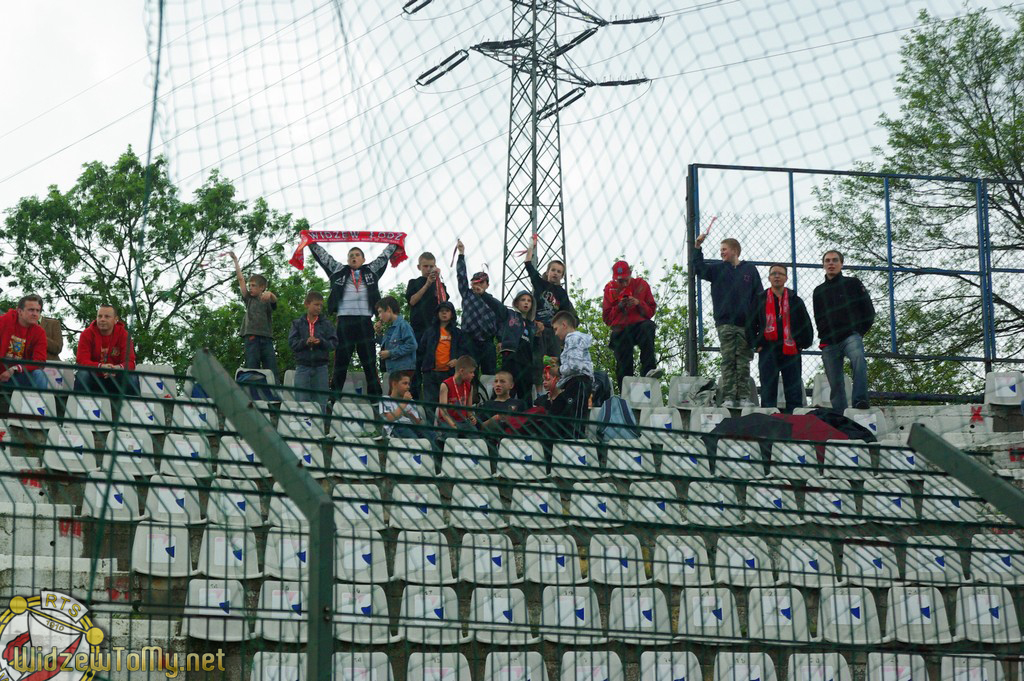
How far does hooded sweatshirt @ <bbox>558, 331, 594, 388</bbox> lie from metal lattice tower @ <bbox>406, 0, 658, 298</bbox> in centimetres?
226

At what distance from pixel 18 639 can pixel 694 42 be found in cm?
420

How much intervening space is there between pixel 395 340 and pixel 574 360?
2032mm

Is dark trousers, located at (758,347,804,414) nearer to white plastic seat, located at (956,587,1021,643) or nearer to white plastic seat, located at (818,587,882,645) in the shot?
white plastic seat, located at (956,587,1021,643)

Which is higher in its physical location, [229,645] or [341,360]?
[341,360]

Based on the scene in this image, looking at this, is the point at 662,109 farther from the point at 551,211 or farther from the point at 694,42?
the point at 551,211

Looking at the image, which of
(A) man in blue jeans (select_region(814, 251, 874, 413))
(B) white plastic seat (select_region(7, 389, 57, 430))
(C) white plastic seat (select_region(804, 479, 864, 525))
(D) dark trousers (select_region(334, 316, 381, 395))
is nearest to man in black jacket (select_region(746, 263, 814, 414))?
(A) man in blue jeans (select_region(814, 251, 874, 413))

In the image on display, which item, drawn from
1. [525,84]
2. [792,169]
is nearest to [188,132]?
[525,84]

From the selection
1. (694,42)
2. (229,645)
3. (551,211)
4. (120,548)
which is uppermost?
(694,42)

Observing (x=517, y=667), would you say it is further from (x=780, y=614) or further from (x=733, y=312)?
(x=733, y=312)

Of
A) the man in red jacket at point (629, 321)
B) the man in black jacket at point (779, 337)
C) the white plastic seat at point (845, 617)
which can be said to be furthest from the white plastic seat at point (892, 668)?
the man in red jacket at point (629, 321)

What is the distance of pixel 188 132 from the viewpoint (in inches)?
183

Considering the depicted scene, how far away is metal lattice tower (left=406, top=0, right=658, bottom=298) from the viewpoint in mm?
5520

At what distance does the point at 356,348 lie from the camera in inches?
A: 401

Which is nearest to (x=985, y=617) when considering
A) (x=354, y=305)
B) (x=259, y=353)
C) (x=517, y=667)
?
(x=517, y=667)
